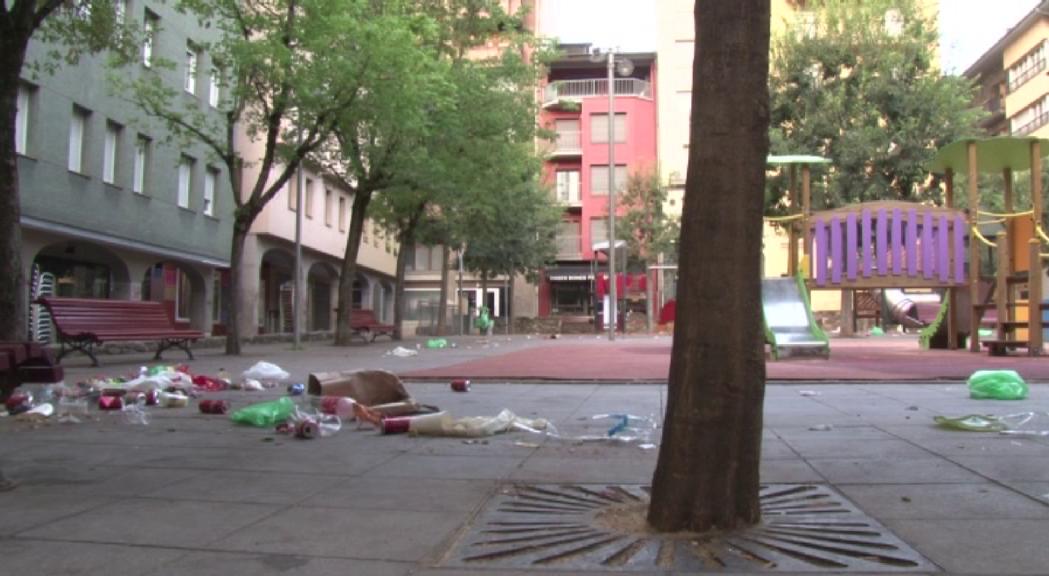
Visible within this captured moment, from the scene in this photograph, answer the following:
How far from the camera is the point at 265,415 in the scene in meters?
7.41

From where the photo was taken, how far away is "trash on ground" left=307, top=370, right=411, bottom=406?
791 cm

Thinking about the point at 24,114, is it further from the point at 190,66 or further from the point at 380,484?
the point at 380,484

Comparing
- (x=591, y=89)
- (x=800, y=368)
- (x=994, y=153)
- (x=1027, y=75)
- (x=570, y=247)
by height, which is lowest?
(x=800, y=368)

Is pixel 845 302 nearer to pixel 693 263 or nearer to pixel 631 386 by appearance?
pixel 631 386

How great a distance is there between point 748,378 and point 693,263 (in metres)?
0.60

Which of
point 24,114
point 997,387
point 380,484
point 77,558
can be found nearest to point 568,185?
point 24,114

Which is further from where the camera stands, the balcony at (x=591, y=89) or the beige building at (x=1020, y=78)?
the balcony at (x=591, y=89)

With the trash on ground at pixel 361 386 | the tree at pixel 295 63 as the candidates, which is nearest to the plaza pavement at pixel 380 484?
the trash on ground at pixel 361 386

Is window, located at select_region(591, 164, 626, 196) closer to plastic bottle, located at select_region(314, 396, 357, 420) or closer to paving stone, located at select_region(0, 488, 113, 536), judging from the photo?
plastic bottle, located at select_region(314, 396, 357, 420)

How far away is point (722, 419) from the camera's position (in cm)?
373

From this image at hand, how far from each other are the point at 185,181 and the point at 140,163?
263 centimetres

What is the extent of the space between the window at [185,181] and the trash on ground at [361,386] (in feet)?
66.3

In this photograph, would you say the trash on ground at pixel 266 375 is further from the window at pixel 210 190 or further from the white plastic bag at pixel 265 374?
the window at pixel 210 190

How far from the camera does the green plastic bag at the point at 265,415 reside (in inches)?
291
